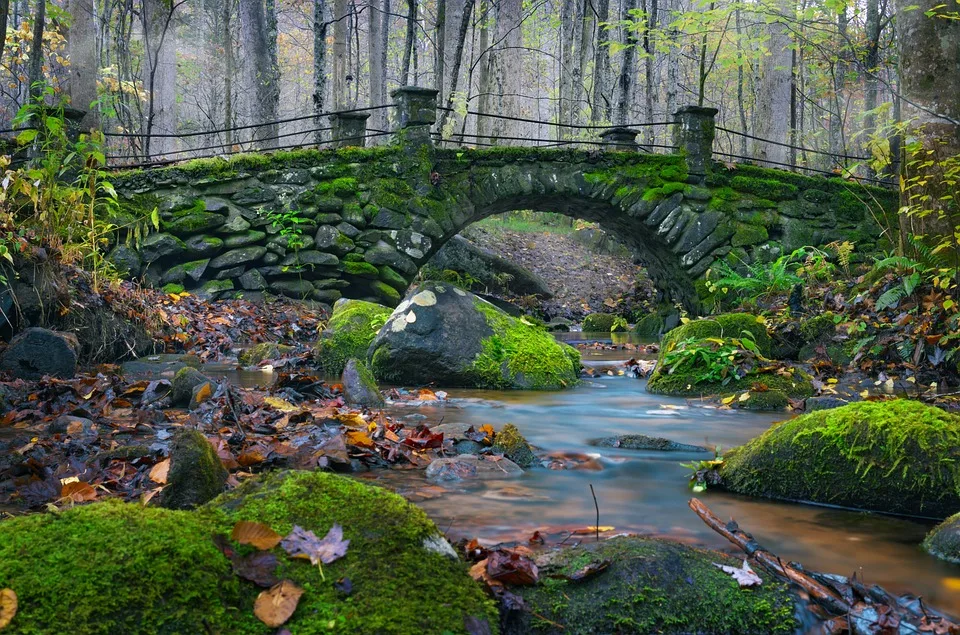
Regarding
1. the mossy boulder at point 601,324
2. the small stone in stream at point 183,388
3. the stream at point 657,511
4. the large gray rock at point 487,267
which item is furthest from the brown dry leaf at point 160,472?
the large gray rock at point 487,267

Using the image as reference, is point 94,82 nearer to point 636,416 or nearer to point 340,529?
point 636,416

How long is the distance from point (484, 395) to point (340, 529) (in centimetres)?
449

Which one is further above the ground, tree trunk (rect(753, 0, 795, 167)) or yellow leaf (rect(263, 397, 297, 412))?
tree trunk (rect(753, 0, 795, 167))

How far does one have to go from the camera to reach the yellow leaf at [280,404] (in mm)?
4669

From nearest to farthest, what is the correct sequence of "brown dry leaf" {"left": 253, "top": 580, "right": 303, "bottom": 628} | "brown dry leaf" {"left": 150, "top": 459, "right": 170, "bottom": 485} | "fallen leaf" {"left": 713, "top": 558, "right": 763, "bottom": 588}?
"brown dry leaf" {"left": 253, "top": 580, "right": 303, "bottom": 628}
"fallen leaf" {"left": 713, "top": 558, "right": 763, "bottom": 588}
"brown dry leaf" {"left": 150, "top": 459, "right": 170, "bottom": 485}

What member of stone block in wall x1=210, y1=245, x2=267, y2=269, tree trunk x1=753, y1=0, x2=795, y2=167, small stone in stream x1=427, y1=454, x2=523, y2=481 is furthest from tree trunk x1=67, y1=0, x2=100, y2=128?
tree trunk x1=753, y1=0, x2=795, y2=167

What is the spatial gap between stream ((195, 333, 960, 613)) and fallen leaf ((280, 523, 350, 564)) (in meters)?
0.78

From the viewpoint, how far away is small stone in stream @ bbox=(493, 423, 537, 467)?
12.9 feet

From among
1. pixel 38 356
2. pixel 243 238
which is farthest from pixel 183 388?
pixel 243 238

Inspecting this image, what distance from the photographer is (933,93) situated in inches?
266

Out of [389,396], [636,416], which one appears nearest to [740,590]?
[636,416]

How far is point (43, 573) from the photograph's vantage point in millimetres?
1549

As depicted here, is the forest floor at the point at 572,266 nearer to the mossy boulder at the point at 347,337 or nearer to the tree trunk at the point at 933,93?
the mossy boulder at the point at 347,337

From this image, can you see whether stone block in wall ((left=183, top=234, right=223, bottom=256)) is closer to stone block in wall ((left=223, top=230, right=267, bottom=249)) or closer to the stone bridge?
the stone bridge
